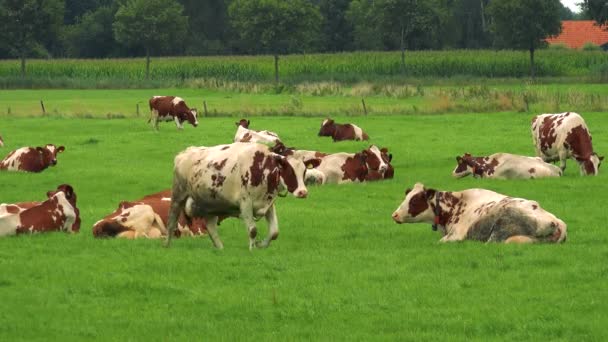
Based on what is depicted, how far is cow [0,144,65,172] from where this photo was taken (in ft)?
101

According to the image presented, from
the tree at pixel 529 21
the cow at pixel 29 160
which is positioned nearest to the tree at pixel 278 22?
the tree at pixel 529 21

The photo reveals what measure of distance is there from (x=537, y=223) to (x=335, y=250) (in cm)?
283

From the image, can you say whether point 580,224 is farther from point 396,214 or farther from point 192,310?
point 192,310

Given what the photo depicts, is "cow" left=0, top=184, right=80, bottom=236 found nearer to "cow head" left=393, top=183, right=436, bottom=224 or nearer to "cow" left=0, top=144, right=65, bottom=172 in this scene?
"cow head" left=393, top=183, right=436, bottom=224

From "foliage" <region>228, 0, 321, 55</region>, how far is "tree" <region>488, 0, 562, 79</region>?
1546cm

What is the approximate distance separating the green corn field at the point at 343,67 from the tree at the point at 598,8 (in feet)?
35.4

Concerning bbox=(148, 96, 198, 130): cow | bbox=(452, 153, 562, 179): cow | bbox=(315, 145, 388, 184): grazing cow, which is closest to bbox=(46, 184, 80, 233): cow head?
bbox=(315, 145, 388, 184): grazing cow

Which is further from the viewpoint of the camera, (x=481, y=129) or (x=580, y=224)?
(x=481, y=129)

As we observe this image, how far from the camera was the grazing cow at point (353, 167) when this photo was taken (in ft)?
92.3

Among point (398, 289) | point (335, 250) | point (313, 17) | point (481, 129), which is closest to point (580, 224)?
point (335, 250)

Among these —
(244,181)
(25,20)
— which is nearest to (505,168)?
(244,181)

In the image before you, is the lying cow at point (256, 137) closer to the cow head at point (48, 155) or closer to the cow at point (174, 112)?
the cow head at point (48, 155)

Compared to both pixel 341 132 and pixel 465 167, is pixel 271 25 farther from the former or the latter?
pixel 465 167

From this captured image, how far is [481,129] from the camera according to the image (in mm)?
41312
